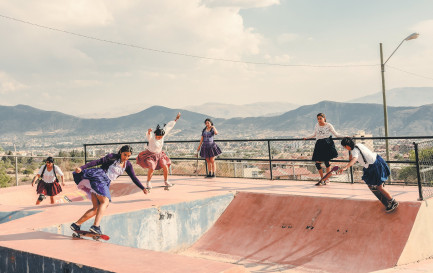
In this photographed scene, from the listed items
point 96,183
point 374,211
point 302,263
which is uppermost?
point 96,183

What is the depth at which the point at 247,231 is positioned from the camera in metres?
8.37

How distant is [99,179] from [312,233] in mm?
4103

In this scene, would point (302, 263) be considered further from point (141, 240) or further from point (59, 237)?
point (59, 237)

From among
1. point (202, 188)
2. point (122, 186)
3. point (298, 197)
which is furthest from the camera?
point (122, 186)

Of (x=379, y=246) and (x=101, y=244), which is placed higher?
(x=101, y=244)

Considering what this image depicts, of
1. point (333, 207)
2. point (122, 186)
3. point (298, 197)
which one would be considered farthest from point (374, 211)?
point (122, 186)

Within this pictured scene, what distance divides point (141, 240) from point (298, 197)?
11.1ft

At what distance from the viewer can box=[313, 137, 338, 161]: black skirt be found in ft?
31.9

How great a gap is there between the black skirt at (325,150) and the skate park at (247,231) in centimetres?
74

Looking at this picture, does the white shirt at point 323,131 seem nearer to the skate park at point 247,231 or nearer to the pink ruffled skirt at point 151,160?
the skate park at point 247,231

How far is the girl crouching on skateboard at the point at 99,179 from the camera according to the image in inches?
230

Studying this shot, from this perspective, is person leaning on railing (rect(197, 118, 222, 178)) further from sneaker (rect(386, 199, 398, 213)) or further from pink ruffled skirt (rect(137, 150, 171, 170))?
sneaker (rect(386, 199, 398, 213))

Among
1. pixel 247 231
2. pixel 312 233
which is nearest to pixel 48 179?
pixel 247 231

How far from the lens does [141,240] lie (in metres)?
7.43
